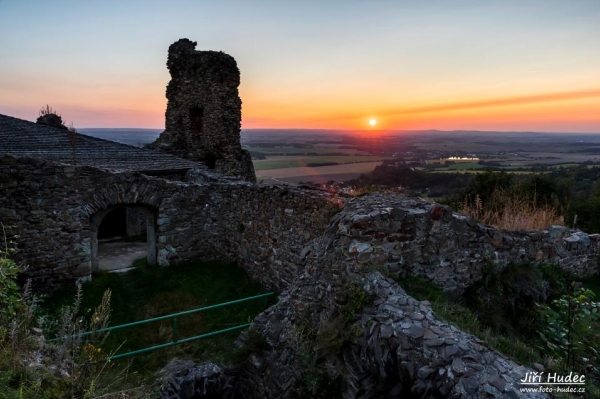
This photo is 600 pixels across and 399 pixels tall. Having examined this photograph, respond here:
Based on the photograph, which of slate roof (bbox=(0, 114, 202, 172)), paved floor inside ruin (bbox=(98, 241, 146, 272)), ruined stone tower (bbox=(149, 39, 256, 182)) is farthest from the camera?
ruined stone tower (bbox=(149, 39, 256, 182))

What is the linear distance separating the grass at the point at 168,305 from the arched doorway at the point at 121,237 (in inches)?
29.2

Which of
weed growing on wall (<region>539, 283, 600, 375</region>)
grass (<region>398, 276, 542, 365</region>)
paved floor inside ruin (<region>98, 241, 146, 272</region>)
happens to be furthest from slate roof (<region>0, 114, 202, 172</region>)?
weed growing on wall (<region>539, 283, 600, 375</region>)

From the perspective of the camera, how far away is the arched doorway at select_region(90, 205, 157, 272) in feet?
34.2

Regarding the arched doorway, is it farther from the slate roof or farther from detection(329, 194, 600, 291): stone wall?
detection(329, 194, 600, 291): stone wall

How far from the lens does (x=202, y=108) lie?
744 inches

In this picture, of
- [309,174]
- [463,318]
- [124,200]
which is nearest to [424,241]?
[463,318]

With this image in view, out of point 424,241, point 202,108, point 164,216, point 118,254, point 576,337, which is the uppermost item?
point 202,108

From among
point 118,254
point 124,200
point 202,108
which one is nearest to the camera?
point 124,200

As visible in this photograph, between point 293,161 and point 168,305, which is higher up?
point 293,161

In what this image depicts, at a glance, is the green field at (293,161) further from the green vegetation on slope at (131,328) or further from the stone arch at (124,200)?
the green vegetation on slope at (131,328)

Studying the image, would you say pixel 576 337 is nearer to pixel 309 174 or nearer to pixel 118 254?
pixel 118 254

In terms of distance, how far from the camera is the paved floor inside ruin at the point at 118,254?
1133cm

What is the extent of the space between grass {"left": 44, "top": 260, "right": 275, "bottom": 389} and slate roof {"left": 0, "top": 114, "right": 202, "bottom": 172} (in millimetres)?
3892

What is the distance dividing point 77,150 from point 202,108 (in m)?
6.60
